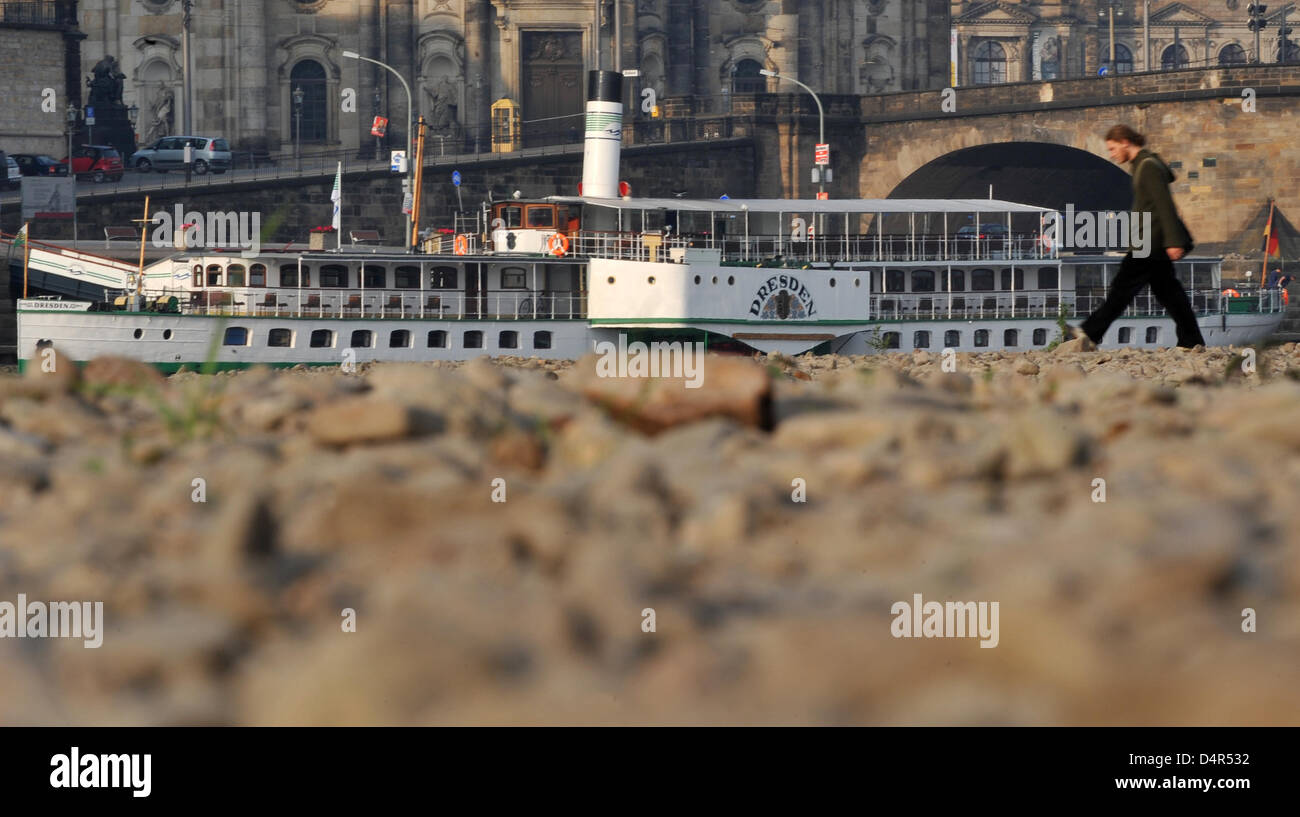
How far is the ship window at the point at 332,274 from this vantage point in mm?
31031

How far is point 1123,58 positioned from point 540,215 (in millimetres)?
71299

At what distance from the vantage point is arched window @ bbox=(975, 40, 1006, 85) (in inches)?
3669

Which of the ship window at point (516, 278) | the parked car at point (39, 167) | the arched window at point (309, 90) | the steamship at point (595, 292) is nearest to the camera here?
the steamship at point (595, 292)

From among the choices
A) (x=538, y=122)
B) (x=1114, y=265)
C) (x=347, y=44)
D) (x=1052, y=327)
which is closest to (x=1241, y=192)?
(x=1114, y=265)

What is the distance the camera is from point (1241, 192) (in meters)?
49.8

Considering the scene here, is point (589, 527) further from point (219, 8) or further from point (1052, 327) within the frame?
point (219, 8)

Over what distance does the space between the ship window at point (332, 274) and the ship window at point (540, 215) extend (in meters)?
3.66

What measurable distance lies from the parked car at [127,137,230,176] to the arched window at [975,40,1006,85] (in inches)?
2023

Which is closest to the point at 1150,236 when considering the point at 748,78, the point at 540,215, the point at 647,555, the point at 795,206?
the point at 647,555

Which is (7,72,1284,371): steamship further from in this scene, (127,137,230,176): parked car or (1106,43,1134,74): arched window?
(1106,43,1134,74): arched window

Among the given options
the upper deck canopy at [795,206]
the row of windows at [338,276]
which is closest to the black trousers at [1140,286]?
the row of windows at [338,276]

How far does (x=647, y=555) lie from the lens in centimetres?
387

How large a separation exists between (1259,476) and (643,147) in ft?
165

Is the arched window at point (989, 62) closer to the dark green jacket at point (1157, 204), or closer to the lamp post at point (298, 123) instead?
the lamp post at point (298, 123)
